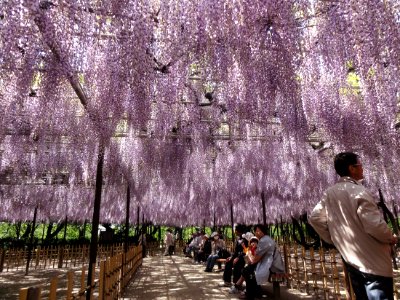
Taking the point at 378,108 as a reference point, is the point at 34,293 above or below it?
below

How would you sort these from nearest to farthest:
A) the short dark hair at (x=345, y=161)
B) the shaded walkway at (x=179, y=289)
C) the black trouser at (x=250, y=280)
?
the short dark hair at (x=345, y=161)
the black trouser at (x=250, y=280)
the shaded walkway at (x=179, y=289)

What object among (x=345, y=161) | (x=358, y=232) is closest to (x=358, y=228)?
(x=358, y=232)

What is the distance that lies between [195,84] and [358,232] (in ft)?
16.3

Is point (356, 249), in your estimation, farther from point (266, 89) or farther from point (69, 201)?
point (69, 201)

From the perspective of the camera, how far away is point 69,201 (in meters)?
16.1

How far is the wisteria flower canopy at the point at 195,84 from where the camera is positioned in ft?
11.5

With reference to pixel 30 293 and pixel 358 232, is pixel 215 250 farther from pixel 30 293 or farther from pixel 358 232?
pixel 30 293

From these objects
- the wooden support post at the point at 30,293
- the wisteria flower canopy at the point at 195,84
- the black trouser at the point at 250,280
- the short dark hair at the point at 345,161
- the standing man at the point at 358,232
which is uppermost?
the wisteria flower canopy at the point at 195,84

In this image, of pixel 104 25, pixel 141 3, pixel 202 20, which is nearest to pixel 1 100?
pixel 104 25

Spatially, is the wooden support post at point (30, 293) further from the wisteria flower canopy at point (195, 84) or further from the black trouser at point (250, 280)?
the black trouser at point (250, 280)

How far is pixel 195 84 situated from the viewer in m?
6.63

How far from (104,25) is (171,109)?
3.04 metres

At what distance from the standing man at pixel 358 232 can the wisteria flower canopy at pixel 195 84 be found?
1806 millimetres

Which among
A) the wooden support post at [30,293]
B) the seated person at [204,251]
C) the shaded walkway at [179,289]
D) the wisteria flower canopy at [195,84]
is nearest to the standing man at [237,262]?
the shaded walkway at [179,289]
